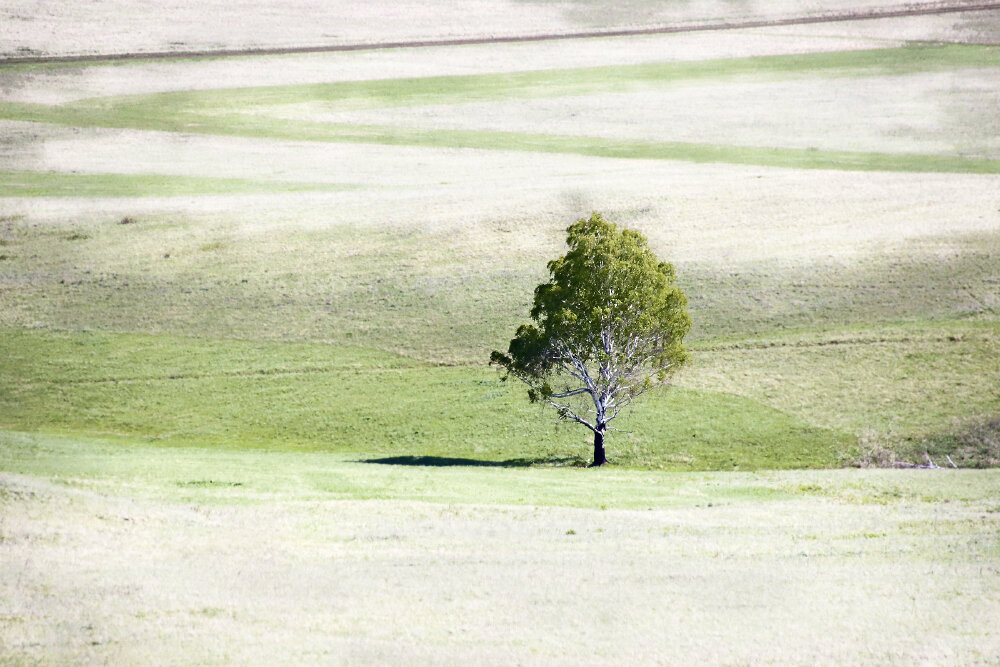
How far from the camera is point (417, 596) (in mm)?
23703

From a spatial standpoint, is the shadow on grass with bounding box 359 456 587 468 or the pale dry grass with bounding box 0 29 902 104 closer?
the shadow on grass with bounding box 359 456 587 468

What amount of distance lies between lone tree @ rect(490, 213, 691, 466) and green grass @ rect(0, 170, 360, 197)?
156 ft

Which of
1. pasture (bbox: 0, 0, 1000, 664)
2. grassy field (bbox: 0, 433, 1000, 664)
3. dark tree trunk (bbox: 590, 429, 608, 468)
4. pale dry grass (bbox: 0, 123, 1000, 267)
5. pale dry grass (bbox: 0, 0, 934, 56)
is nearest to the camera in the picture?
grassy field (bbox: 0, 433, 1000, 664)

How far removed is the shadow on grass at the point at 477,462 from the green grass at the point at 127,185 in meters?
50.0

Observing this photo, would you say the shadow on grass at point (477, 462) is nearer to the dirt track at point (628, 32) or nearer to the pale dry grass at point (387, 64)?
the pale dry grass at point (387, 64)

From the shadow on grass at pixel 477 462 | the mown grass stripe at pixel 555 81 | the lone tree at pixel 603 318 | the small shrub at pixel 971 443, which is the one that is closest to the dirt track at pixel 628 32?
the mown grass stripe at pixel 555 81

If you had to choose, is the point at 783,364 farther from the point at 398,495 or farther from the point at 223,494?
the point at 223,494

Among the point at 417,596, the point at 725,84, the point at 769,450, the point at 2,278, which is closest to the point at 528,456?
the point at 769,450

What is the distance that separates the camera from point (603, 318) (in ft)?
164

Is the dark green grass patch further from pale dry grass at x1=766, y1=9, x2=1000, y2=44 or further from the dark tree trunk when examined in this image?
pale dry grass at x1=766, y1=9, x2=1000, y2=44

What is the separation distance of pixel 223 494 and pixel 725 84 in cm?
10100

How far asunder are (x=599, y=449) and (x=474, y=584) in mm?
25757

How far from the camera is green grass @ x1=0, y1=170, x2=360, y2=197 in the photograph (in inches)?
3538

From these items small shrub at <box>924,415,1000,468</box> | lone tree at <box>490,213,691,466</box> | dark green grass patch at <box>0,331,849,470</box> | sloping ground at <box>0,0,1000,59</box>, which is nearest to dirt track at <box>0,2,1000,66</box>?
sloping ground at <box>0,0,1000,59</box>
